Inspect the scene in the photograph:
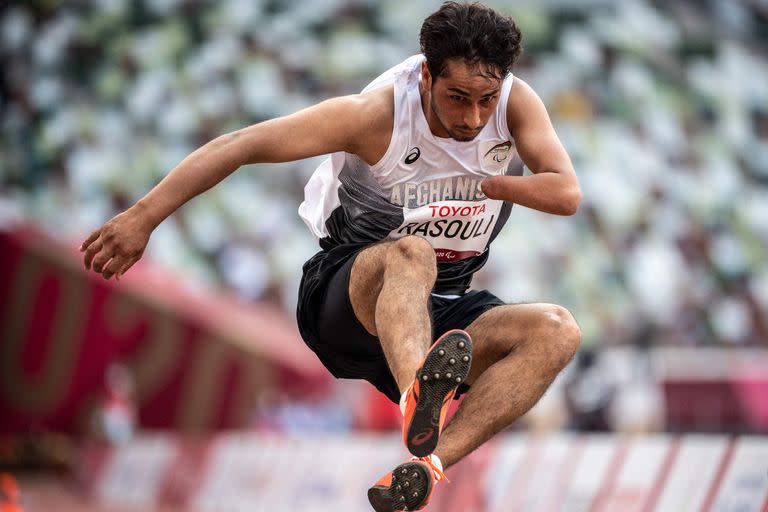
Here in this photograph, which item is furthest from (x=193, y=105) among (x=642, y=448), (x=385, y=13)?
(x=642, y=448)

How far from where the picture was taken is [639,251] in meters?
14.1

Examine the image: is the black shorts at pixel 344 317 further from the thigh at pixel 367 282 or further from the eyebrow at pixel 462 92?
the eyebrow at pixel 462 92

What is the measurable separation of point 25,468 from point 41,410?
3.14ft

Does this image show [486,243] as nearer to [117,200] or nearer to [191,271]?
[191,271]

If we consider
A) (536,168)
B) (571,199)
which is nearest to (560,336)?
(571,199)

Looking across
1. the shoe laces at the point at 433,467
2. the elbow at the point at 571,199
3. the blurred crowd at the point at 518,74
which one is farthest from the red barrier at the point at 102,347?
the shoe laces at the point at 433,467

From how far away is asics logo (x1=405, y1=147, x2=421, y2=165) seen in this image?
156 inches

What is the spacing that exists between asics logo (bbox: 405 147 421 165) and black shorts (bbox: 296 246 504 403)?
37 centimetres

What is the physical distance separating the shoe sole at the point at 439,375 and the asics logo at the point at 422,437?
0.04ft

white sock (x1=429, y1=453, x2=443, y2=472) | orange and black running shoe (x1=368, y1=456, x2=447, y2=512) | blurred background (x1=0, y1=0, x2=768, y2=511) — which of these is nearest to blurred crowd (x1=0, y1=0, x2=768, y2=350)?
blurred background (x1=0, y1=0, x2=768, y2=511)

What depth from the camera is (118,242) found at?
3.74m

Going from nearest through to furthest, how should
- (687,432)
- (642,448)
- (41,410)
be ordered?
(642,448) < (687,432) < (41,410)

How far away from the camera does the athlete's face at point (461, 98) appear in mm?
3652

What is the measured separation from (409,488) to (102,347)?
9.42 meters
